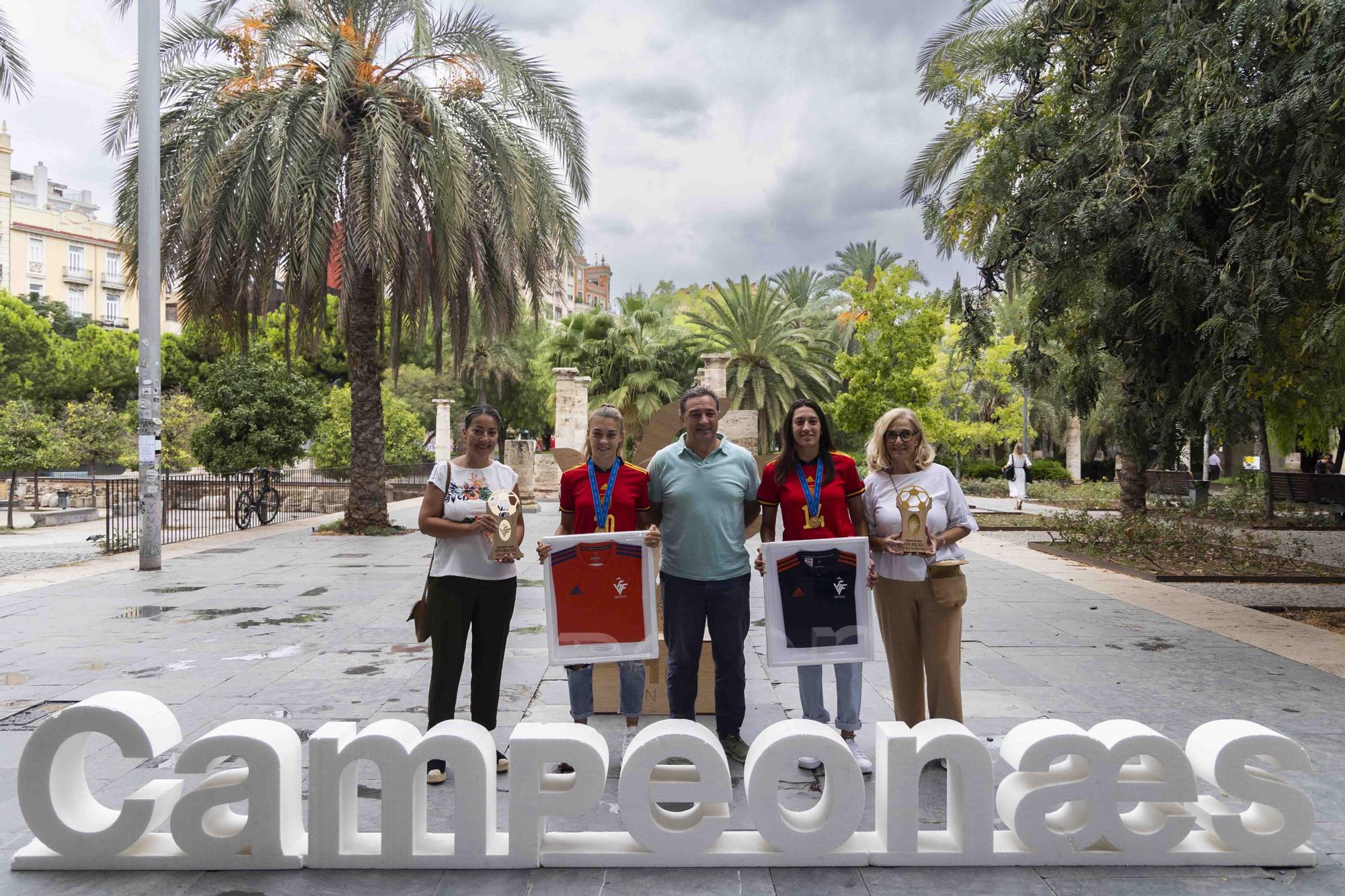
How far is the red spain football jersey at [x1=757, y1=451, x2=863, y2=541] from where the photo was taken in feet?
14.0

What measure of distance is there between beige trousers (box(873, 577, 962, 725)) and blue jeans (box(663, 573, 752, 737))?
2.35 feet

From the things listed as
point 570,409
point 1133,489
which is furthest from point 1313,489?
point 570,409

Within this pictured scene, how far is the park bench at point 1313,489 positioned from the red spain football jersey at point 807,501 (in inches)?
737

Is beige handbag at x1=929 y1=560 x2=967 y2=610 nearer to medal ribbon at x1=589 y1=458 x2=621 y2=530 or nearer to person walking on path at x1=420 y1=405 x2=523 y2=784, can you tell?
medal ribbon at x1=589 y1=458 x2=621 y2=530

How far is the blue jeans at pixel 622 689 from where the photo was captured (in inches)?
177

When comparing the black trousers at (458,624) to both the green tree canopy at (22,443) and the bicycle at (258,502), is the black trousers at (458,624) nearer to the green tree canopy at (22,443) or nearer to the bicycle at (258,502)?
the bicycle at (258,502)

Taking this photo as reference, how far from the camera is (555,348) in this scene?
3856 cm

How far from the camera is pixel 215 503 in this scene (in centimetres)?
2184

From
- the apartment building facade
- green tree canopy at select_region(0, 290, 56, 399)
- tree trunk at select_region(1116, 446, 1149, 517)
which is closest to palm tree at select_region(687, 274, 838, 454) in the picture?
tree trunk at select_region(1116, 446, 1149, 517)

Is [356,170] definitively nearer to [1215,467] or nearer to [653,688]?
[653,688]

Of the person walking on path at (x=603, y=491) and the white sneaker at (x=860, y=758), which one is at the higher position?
the person walking on path at (x=603, y=491)

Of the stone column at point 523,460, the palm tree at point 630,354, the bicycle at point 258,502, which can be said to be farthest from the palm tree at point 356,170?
the palm tree at point 630,354

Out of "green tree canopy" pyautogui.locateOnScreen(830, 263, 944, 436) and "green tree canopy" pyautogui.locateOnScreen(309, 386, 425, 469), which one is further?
"green tree canopy" pyautogui.locateOnScreen(309, 386, 425, 469)

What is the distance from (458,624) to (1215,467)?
36931 mm
